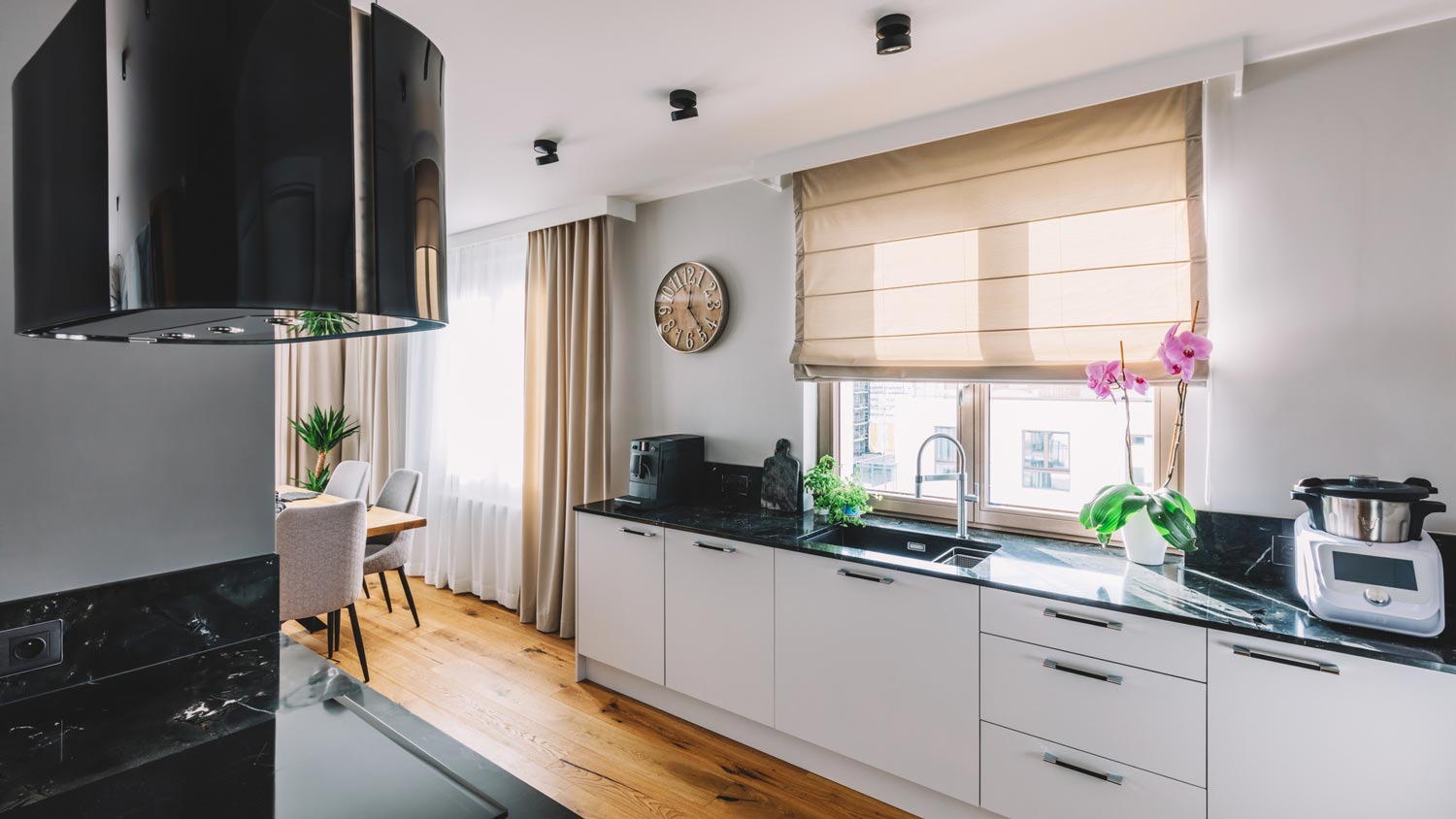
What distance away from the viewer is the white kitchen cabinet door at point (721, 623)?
8.23ft

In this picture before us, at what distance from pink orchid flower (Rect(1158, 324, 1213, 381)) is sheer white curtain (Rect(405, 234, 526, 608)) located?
10.6 ft

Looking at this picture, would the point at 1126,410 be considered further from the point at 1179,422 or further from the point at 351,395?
the point at 351,395

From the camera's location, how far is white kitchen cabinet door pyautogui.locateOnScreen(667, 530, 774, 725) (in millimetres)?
2510

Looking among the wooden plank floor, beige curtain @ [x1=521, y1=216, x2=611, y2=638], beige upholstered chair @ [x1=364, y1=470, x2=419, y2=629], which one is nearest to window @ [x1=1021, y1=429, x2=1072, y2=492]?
the wooden plank floor

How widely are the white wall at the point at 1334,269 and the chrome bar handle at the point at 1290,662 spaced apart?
59 centimetres

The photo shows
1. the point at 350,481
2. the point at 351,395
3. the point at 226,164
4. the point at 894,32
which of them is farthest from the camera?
the point at 351,395

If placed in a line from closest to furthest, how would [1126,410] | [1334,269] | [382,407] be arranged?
[1334,269]
[1126,410]
[382,407]

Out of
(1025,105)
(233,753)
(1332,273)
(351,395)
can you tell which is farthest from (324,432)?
(1332,273)

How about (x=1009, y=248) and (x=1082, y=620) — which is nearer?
(x=1082, y=620)

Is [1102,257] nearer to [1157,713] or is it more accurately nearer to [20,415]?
[1157,713]

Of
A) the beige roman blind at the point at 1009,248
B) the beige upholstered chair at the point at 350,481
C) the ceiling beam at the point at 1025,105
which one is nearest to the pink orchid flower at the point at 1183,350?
the beige roman blind at the point at 1009,248

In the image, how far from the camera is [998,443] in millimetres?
2666

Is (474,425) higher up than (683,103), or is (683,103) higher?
(683,103)

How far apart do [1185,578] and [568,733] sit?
2.24m
